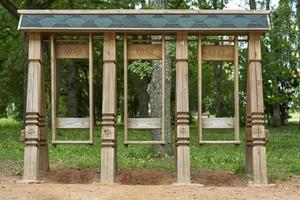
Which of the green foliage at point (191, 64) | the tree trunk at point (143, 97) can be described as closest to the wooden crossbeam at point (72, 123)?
the green foliage at point (191, 64)

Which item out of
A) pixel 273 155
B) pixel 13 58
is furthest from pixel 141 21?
pixel 13 58

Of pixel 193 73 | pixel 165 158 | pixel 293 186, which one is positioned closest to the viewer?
pixel 293 186

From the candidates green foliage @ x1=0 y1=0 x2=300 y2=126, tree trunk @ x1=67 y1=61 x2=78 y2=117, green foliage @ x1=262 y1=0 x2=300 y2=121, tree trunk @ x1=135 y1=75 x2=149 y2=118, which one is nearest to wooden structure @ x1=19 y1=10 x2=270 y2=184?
green foliage @ x1=0 y1=0 x2=300 y2=126

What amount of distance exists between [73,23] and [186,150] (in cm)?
303

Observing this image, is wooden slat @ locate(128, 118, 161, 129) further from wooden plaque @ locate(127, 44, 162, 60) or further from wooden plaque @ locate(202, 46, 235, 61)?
wooden plaque @ locate(202, 46, 235, 61)

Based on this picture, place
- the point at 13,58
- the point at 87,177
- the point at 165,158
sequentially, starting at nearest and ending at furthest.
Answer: the point at 87,177
the point at 165,158
the point at 13,58

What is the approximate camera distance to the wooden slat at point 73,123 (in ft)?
33.9

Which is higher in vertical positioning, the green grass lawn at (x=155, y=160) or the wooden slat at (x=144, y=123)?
the wooden slat at (x=144, y=123)

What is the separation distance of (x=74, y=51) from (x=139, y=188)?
115 inches

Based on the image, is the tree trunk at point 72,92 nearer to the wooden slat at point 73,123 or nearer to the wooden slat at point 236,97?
the wooden slat at point 73,123

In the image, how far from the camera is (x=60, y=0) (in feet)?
76.9

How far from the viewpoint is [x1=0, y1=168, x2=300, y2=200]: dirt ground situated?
28.1ft

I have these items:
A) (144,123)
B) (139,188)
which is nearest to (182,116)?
(144,123)

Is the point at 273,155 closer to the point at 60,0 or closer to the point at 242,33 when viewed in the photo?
the point at 242,33
